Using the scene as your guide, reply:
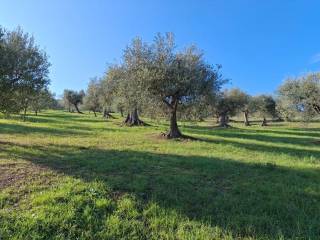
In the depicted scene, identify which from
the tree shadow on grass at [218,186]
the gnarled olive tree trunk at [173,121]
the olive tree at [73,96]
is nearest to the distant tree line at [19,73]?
the tree shadow on grass at [218,186]

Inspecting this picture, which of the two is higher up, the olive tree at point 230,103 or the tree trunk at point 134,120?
the olive tree at point 230,103

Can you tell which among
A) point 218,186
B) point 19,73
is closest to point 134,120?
point 19,73

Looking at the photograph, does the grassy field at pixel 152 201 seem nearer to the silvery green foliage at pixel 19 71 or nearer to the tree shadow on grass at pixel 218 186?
the tree shadow on grass at pixel 218 186

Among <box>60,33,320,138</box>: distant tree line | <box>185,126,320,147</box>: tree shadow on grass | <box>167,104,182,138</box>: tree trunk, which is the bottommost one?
<box>185,126,320,147</box>: tree shadow on grass

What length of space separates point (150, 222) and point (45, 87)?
13.7 metres

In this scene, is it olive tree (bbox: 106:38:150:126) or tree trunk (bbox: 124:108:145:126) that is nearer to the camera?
olive tree (bbox: 106:38:150:126)

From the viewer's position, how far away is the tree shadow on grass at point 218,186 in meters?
6.57

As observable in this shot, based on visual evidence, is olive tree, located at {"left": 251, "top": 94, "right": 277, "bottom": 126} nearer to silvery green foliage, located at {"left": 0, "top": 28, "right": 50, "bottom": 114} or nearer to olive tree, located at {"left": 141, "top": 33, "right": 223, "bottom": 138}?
olive tree, located at {"left": 141, "top": 33, "right": 223, "bottom": 138}

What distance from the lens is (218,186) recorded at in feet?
29.6

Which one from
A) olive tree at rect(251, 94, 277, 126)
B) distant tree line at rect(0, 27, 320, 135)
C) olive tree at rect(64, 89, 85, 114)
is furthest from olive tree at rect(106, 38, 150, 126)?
olive tree at rect(64, 89, 85, 114)

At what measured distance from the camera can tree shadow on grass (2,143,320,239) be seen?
657cm

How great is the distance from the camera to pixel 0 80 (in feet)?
49.7

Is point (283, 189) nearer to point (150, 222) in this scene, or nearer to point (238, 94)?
point (150, 222)

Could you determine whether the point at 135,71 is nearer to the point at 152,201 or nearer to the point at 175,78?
the point at 175,78
